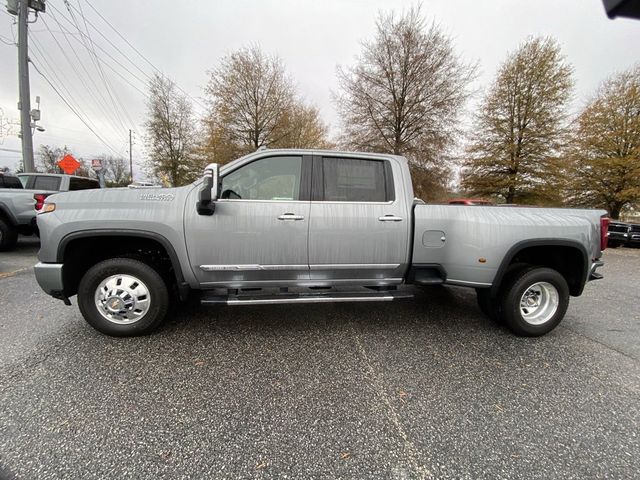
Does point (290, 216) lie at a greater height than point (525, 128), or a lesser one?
lesser

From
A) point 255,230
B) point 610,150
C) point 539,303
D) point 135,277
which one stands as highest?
point 610,150

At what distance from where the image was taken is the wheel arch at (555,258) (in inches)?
121

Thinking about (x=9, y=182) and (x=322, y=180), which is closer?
(x=322, y=180)

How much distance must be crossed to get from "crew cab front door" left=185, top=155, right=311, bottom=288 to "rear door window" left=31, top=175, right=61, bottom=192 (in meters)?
7.08

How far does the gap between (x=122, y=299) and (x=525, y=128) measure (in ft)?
65.7

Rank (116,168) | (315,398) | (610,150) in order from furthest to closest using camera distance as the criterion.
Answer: (116,168) → (610,150) → (315,398)

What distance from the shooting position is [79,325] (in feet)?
10.7

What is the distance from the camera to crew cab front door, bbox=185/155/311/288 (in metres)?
2.88

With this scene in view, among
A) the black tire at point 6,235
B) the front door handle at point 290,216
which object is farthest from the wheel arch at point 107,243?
the black tire at point 6,235

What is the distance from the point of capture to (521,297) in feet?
10.4

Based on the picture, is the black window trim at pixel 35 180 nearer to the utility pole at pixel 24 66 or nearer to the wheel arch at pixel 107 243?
the utility pole at pixel 24 66

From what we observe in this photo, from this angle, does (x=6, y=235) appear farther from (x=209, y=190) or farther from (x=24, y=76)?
(x=24, y=76)

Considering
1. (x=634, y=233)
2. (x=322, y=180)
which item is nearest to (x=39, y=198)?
(x=322, y=180)

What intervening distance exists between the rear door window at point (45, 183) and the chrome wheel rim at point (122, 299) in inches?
254
